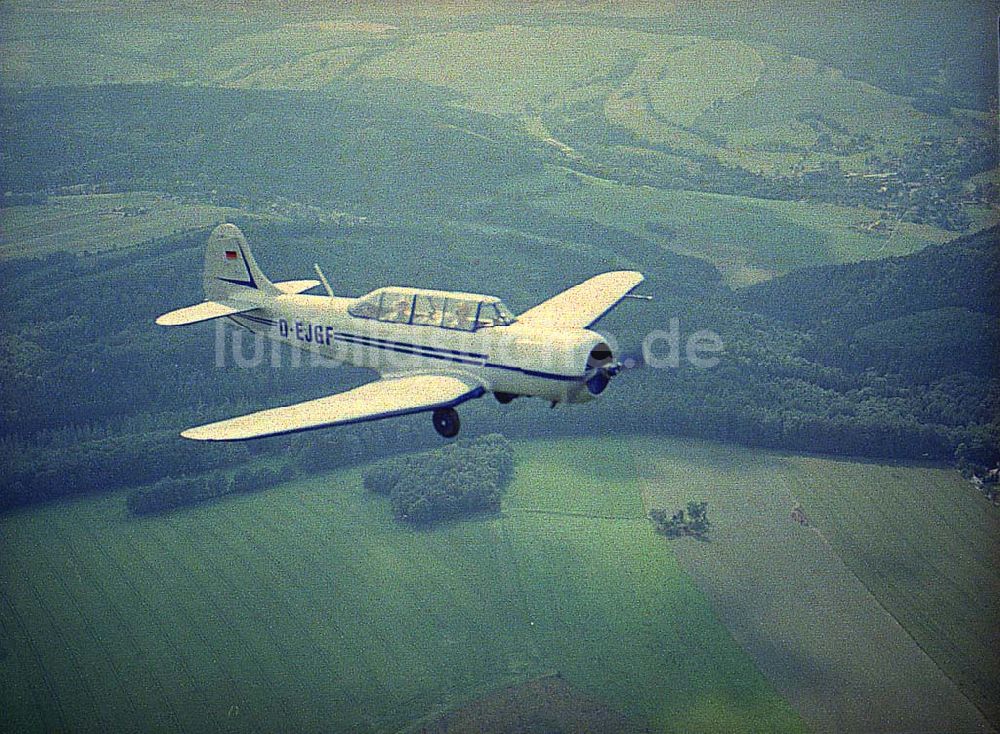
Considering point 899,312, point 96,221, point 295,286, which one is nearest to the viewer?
point 295,286

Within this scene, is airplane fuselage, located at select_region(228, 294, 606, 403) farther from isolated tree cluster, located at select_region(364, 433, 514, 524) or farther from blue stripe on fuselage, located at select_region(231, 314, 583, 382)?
isolated tree cluster, located at select_region(364, 433, 514, 524)

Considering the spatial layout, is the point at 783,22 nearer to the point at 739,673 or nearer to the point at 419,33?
the point at 419,33

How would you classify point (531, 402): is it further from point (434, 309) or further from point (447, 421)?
point (447, 421)

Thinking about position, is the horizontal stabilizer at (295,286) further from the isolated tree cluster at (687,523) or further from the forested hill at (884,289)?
the forested hill at (884,289)

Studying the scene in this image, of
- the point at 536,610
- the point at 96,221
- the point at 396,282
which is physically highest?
the point at 96,221

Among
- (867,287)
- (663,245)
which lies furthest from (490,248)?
(867,287)

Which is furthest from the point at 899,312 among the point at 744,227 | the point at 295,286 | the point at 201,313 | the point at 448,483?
the point at 201,313
